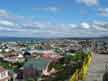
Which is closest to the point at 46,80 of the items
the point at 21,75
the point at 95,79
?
the point at 21,75

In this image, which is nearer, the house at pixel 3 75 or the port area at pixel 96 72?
the house at pixel 3 75

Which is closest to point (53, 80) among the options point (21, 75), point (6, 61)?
point (21, 75)

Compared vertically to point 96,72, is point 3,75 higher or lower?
higher

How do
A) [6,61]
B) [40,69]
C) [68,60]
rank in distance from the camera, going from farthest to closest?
[68,60]
[6,61]
[40,69]

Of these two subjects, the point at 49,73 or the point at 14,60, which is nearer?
the point at 49,73

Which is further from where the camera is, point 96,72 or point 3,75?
point 96,72

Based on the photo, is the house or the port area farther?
the port area

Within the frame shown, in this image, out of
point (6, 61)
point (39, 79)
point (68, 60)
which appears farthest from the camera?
point (68, 60)

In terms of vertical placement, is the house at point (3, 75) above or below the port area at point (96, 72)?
above

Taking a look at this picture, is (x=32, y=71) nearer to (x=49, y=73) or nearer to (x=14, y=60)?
(x=49, y=73)

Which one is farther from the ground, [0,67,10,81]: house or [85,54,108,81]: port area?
[0,67,10,81]: house
